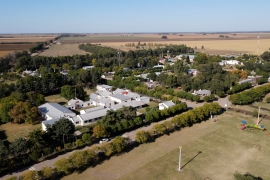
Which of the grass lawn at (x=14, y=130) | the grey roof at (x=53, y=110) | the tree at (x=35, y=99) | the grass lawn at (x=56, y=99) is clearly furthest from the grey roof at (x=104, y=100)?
the grass lawn at (x=14, y=130)

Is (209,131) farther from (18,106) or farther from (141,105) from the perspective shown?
(18,106)

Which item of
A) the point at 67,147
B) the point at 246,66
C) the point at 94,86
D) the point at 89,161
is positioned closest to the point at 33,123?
the point at 67,147

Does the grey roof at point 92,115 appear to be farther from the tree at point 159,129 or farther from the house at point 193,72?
the house at point 193,72

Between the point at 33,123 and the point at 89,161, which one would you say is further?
the point at 33,123

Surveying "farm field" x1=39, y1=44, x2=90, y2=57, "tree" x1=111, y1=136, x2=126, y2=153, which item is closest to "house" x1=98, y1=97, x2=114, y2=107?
"tree" x1=111, y1=136, x2=126, y2=153

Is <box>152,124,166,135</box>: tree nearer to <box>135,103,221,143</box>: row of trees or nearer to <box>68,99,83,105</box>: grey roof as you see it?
<box>135,103,221,143</box>: row of trees

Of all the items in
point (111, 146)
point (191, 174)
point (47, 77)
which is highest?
point (47, 77)

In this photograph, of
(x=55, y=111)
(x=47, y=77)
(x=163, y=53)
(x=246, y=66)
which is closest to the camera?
(x=55, y=111)

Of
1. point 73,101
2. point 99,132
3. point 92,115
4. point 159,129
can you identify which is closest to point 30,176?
point 99,132
